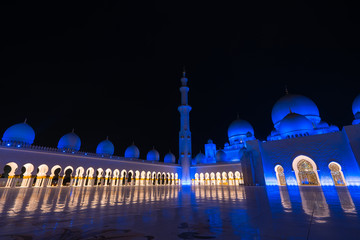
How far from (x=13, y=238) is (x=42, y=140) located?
92.2 ft

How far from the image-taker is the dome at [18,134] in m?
19.0

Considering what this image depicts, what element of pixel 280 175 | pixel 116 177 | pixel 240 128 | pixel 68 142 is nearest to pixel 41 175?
pixel 68 142

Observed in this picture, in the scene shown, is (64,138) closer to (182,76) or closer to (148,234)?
(182,76)

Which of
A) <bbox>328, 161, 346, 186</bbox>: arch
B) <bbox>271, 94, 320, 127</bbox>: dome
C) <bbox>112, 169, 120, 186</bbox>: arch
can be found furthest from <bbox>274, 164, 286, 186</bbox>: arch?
<bbox>112, 169, 120, 186</bbox>: arch

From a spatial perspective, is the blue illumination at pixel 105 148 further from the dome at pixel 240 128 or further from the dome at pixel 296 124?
the dome at pixel 296 124

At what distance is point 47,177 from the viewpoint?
57.2 ft

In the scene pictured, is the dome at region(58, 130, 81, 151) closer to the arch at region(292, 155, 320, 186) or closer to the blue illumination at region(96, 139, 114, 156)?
the blue illumination at region(96, 139, 114, 156)

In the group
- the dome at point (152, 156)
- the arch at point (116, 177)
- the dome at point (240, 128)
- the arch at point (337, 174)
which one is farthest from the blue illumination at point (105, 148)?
the arch at point (337, 174)

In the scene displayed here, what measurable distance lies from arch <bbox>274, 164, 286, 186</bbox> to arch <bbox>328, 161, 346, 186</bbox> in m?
3.40

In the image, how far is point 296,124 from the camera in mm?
17062

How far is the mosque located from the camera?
1369 cm

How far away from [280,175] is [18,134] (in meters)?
27.5

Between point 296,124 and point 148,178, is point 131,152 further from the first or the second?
point 296,124

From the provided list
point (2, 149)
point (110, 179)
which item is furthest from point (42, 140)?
point (110, 179)
